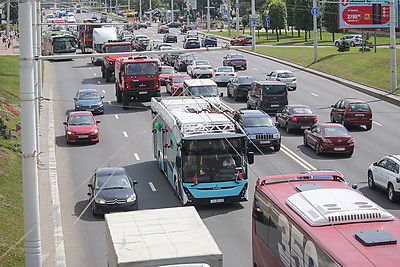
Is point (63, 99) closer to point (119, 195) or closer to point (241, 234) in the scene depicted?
point (119, 195)

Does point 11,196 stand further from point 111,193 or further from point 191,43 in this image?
point 191,43

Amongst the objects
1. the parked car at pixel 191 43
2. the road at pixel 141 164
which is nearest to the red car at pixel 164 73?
the road at pixel 141 164

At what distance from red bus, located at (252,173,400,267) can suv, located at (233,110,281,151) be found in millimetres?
18672

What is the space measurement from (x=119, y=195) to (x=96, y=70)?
4890cm

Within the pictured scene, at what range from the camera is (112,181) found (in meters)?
27.5

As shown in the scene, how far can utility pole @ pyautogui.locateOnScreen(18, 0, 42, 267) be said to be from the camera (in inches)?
648

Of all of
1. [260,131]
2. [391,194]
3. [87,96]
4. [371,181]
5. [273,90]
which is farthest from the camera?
[87,96]

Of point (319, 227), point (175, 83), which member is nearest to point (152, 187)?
point (319, 227)

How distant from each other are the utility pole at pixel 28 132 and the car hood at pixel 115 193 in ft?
30.7

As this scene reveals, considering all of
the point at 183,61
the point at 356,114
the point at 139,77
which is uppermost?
the point at 183,61

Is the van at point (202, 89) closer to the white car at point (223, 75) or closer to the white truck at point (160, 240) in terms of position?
the white car at point (223, 75)

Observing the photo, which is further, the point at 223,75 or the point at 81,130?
the point at 223,75

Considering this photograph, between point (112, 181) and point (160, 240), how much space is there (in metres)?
13.2

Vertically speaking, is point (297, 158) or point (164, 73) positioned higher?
point (164, 73)
